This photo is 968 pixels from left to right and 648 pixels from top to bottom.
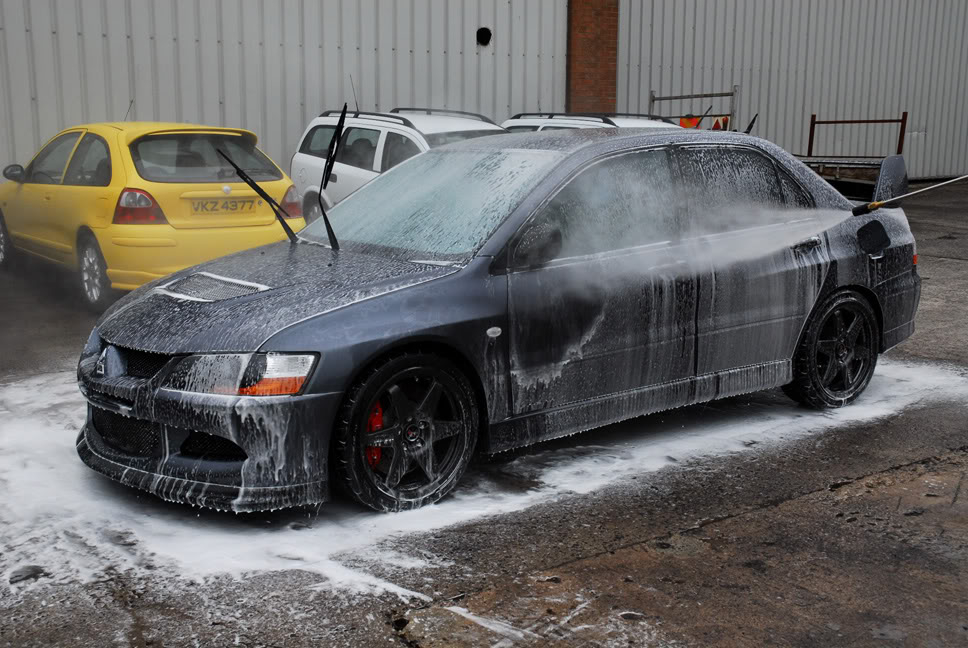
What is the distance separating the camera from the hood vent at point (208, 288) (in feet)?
14.9

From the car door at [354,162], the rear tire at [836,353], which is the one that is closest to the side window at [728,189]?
the rear tire at [836,353]

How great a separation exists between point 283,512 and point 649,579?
5.10 feet

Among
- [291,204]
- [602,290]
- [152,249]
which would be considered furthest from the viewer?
[291,204]

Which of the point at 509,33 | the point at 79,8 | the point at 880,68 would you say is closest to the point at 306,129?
the point at 79,8

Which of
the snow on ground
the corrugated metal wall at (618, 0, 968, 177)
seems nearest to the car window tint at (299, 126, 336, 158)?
the corrugated metal wall at (618, 0, 968, 177)

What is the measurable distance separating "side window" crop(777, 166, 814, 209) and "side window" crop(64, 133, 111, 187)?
5500mm

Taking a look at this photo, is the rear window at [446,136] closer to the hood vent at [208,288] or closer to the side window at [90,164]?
the side window at [90,164]

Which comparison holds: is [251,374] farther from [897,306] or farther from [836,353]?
[897,306]

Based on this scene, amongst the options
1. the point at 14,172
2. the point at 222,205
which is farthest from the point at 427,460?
the point at 14,172

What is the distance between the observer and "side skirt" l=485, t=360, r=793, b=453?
4770mm

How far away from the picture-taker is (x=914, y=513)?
454cm

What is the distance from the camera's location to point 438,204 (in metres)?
5.22

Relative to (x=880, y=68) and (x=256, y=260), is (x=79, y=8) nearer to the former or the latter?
(x=256, y=260)

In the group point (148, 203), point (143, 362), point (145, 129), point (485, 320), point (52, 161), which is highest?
point (145, 129)
